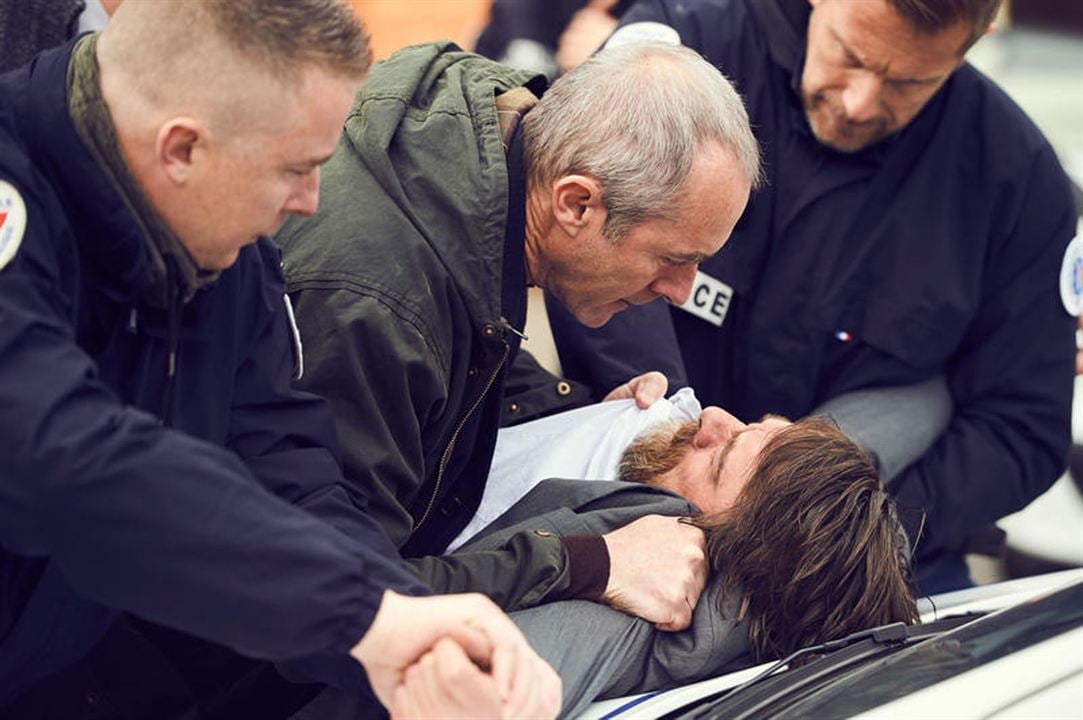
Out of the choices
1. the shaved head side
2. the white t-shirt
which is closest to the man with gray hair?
the white t-shirt

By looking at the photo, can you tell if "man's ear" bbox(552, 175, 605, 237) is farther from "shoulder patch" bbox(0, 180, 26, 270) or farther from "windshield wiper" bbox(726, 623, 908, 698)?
"shoulder patch" bbox(0, 180, 26, 270)

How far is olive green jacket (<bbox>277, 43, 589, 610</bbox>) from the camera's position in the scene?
7.61 ft

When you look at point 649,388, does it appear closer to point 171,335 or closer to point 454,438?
point 454,438

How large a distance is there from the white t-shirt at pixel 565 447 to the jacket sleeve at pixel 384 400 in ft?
1.18

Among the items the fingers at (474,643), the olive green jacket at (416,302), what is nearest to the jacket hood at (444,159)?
the olive green jacket at (416,302)

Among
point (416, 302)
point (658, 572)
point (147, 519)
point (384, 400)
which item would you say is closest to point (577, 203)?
point (416, 302)

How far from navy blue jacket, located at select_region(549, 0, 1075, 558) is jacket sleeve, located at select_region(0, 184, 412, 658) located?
1.66 m

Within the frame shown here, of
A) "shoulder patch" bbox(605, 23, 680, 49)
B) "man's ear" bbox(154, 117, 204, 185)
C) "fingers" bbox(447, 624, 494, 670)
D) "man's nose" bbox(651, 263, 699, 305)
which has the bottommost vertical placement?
"fingers" bbox(447, 624, 494, 670)

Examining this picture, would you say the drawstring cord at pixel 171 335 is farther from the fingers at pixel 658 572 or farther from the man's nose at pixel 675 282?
the man's nose at pixel 675 282

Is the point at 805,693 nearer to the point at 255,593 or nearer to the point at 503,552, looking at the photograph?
the point at 503,552

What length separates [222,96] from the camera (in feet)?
5.86

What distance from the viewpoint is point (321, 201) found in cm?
243

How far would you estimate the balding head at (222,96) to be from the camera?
5.88 ft

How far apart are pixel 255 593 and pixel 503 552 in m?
0.76
